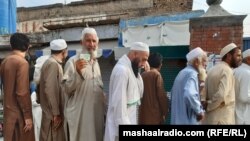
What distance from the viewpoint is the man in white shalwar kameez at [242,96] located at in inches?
184

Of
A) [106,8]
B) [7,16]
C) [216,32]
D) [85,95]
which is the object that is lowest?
[85,95]

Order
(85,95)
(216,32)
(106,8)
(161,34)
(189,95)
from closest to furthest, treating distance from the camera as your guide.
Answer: (85,95)
(189,95)
(216,32)
(161,34)
(106,8)

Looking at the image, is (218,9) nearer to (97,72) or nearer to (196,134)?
(97,72)

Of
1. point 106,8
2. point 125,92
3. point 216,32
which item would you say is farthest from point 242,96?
point 106,8

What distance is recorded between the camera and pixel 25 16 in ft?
82.6

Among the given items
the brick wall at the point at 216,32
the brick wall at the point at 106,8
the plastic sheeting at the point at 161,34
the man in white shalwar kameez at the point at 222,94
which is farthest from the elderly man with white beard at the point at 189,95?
the brick wall at the point at 106,8

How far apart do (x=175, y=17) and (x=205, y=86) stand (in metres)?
5.93

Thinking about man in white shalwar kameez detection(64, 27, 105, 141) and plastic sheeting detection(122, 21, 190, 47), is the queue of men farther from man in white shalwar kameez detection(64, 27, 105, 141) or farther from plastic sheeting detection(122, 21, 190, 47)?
plastic sheeting detection(122, 21, 190, 47)

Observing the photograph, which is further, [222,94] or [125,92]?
[222,94]

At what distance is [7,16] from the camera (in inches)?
534

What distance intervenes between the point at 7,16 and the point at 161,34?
6372 millimetres

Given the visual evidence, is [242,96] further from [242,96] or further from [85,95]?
[85,95]

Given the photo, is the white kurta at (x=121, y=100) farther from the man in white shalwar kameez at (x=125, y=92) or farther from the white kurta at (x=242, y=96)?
the white kurta at (x=242, y=96)

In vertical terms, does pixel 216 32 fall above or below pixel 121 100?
above
